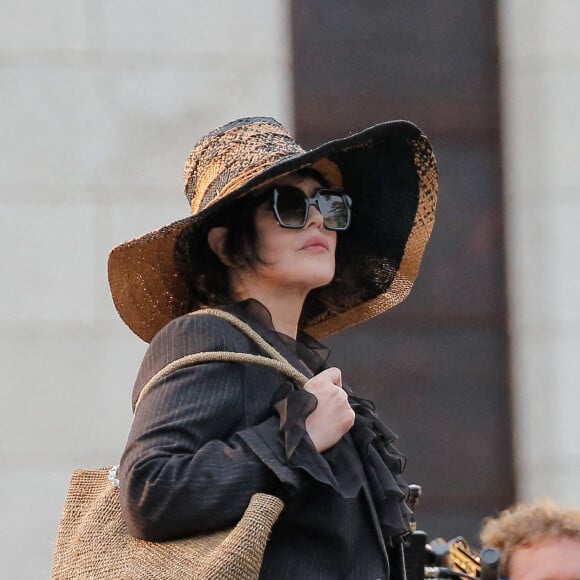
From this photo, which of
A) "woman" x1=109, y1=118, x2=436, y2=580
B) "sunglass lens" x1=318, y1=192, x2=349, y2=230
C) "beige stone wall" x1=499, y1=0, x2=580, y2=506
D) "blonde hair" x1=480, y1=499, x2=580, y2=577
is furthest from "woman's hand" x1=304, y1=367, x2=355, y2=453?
"beige stone wall" x1=499, y1=0, x2=580, y2=506

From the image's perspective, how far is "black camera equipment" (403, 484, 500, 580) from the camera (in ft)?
10.8

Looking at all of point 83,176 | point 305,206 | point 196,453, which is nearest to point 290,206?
point 305,206

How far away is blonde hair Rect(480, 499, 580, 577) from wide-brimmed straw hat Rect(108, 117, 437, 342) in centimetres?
72

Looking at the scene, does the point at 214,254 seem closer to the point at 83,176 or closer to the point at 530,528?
the point at 530,528

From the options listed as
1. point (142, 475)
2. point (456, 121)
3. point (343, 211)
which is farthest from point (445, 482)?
point (142, 475)

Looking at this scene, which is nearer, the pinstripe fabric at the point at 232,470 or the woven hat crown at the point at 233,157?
the pinstripe fabric at the point at 232,470

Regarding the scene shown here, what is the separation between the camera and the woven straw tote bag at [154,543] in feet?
8.09

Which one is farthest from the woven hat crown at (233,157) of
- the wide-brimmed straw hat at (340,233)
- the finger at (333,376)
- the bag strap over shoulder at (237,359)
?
the finger at (333,376)

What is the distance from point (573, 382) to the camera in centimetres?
546

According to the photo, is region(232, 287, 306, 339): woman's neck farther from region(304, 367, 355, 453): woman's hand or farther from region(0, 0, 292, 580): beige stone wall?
region(0, 0, 292, 580): beige stone wall

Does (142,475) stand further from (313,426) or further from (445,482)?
(445,482)

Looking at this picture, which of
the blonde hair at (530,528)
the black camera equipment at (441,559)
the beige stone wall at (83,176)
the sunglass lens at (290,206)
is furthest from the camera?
the beige stone wall at (83,176)

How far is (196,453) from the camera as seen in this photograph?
2559 mm

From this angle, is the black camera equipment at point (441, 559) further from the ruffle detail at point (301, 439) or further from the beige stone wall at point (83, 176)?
the beige stone wall at point (83, 176)
